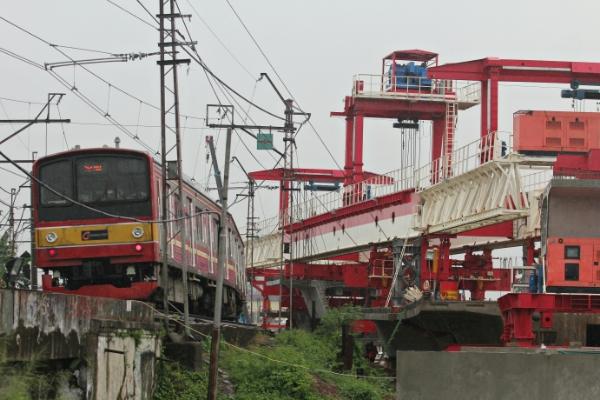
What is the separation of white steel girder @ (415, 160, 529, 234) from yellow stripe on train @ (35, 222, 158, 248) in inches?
431

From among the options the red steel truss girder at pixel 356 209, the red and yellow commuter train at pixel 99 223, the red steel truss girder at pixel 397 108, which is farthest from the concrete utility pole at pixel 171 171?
the red steel truss girder at pixel 397 108

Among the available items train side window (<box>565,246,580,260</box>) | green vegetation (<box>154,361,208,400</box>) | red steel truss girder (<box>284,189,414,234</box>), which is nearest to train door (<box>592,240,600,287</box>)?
train side window (<box>565,246,580,260</box>)

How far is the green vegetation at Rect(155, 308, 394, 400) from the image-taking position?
69.6 ft

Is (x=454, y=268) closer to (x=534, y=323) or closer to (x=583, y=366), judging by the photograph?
(x=534, y=323)

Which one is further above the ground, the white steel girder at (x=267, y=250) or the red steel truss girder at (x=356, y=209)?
the red steel truss girder at (x=356, y=209)

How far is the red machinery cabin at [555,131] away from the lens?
30.9 meters

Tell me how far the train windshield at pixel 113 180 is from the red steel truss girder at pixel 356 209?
1818 cm

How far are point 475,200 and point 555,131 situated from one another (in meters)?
4.10

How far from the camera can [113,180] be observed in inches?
971

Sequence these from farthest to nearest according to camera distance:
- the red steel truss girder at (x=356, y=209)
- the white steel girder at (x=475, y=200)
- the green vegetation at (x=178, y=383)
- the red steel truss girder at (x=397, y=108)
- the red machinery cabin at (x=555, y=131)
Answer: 1. the red steel truss girder at (x=397, y=108)
2. the red steel truss girder at (x=356, y=209)
3. the white steel girder at (x=475, y=200)
4. the red machinery cabin at (x=555, y=131)
5. the green vegetation at (x=178, y=383)

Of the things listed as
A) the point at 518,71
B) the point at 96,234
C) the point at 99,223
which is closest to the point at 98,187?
the point at 99,223

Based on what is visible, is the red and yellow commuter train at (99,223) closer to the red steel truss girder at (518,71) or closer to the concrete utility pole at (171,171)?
the concrete utility pole at (171,171)

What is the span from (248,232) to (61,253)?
46.6 meters

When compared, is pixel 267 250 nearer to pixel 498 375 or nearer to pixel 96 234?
pixel 96 234
